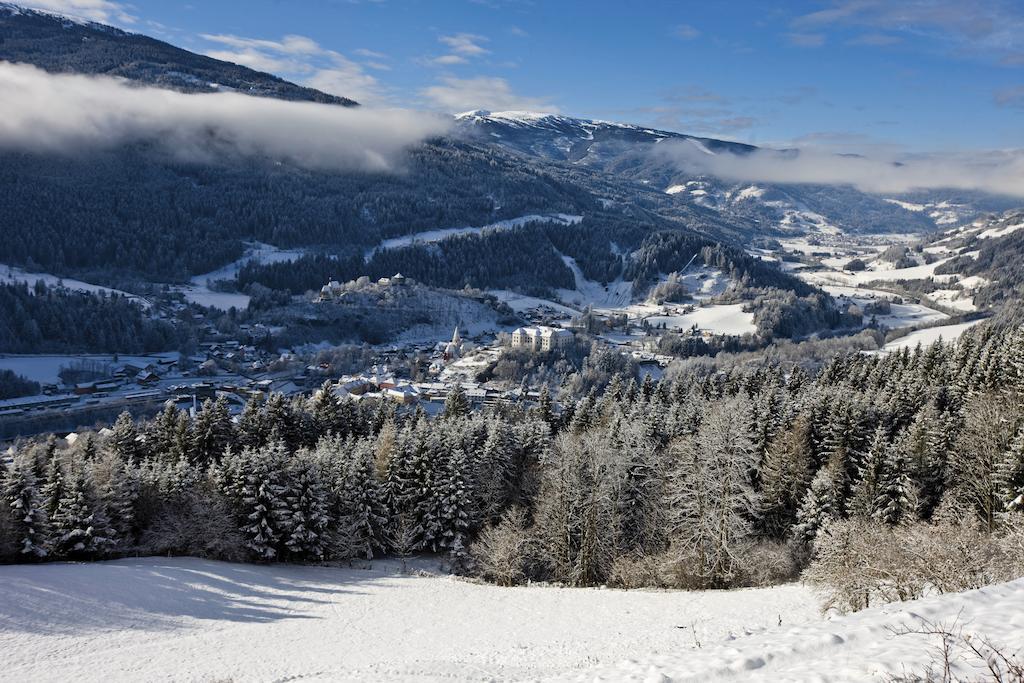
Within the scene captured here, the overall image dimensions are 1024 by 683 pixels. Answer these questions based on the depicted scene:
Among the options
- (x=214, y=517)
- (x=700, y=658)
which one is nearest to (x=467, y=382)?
(x=214, y=517)

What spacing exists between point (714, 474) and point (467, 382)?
255 ft

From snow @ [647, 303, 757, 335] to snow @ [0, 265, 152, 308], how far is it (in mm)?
119113

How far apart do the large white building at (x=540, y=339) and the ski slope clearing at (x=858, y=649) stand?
111m

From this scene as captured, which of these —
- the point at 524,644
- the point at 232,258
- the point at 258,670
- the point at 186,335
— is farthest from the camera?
the point at 232,258

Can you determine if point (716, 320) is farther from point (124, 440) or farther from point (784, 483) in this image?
point (124, 440)

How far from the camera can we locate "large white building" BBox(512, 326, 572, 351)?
124375 mm

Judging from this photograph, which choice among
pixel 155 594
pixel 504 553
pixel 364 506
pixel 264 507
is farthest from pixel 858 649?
pixel 264 507

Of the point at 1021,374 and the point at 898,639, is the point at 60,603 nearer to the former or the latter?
the point at 898,639

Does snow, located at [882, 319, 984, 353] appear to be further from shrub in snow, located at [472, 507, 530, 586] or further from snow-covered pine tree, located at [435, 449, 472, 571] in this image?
shrub in snow, located at [472, 507, 530, 586]

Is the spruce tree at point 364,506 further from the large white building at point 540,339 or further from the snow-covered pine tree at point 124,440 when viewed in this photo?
the large white building at point 540,339

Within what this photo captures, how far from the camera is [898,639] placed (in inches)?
423

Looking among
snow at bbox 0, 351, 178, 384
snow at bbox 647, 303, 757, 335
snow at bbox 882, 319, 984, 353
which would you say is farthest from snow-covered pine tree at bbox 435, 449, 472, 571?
snow at bbox 647, 303, 757, 335

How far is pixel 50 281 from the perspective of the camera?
509ft

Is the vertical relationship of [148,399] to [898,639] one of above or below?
below
